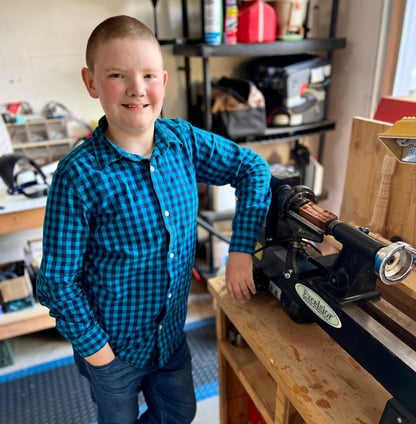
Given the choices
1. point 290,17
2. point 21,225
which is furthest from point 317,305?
point 290,17

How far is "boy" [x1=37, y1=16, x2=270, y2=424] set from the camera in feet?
2.52

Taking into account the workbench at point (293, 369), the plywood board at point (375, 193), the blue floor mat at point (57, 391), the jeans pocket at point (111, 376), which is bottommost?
the blue floor mat at point (57, 391)

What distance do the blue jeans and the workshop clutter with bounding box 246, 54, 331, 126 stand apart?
1.37m

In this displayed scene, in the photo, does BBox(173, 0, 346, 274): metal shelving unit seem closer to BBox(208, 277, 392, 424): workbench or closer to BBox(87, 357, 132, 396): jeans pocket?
BBox(208, 277, 392, 424): workbench

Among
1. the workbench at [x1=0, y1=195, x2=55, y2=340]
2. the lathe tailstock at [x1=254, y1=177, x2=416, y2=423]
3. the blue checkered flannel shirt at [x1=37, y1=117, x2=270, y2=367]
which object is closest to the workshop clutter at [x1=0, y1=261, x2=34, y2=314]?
the workbench at [x1=0, y1=195, x2=55, y2=340]

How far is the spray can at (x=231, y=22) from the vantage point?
1727 millimetres

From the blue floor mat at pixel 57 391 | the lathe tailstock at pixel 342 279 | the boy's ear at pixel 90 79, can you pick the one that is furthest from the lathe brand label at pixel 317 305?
the blue floor mat at pixel 57 391

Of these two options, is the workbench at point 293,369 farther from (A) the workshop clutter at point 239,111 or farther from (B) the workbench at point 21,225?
(A) the workshop clutter at point 239,111

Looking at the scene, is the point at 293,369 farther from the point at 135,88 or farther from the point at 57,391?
the point at 57,391

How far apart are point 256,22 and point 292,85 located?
344 millimetres

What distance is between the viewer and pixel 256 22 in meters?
1.79

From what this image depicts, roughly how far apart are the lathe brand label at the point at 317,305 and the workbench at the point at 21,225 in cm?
119

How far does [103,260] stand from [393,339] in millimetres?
577

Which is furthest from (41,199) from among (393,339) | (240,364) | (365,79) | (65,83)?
(365,79)
